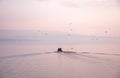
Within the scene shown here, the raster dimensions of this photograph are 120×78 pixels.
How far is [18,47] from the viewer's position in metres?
2.31

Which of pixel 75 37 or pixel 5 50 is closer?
pixel 5 50

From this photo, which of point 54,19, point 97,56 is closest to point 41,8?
point 54,19

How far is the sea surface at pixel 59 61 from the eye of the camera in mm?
2213

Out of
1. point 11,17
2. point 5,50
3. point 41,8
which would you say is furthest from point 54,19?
point 5,50

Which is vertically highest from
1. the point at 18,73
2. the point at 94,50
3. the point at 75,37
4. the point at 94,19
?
the point at 94,19

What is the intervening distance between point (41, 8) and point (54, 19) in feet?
0.60

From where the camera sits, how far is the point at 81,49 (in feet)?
8.16

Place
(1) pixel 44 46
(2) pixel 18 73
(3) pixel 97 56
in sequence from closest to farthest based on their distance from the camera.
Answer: (2) pixel 18 73 → (1) pixel 44 46 → (3) pixel 97 56

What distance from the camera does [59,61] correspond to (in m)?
2.45

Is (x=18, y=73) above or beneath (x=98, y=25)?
beneath

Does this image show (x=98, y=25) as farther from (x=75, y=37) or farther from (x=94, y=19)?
(x=75, y=37)

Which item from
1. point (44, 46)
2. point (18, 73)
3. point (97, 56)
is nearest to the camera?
point (18, 73)

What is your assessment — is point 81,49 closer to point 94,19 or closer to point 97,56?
point 97,56

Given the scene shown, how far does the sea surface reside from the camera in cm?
221
